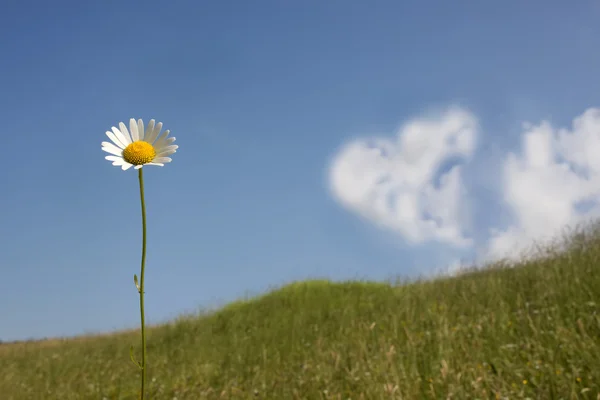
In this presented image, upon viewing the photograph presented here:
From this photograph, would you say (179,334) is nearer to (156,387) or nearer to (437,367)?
(156,387)

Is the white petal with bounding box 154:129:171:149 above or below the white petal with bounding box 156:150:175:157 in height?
above

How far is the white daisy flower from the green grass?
9.84 feet

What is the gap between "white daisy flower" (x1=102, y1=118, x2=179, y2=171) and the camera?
2086 mm

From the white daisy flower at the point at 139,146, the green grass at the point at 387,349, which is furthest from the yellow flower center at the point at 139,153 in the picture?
the green grass at the point at 387,349

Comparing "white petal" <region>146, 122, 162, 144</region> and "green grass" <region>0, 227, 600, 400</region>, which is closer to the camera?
"white petal" <region>146, 122, 162, 144</region>

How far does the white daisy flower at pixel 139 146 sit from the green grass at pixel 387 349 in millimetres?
3000

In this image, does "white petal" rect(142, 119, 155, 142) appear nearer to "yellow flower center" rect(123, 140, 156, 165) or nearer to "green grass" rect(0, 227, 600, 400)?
"yellow flower center" rect(123, 140, 156, 165)

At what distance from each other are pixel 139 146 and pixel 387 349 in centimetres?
519

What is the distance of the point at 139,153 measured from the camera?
2.09 metres

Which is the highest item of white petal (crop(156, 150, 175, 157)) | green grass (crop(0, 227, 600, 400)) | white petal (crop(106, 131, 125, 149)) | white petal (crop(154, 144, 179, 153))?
white petal (crop(106, 131, 125, 149))

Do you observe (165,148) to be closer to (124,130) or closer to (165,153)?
(165,153)

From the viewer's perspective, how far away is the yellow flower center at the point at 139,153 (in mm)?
2088

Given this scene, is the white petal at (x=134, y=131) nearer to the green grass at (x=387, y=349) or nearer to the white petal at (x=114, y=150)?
the white petal at (x=114, y=150)

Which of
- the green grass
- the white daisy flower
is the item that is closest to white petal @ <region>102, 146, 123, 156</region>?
the white daisy flower
